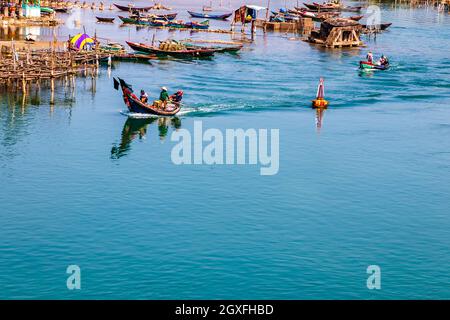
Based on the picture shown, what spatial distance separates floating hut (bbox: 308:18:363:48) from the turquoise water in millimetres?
34718

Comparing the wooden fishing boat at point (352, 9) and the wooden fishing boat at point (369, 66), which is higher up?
the wooden fishing boat at point (352, 9)

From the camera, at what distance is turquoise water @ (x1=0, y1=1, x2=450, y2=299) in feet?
120

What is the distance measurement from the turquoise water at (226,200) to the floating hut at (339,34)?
34.7 m

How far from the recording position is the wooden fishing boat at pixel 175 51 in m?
92.1

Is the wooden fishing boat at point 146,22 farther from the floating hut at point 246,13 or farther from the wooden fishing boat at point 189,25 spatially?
the floating hut at point 246,13

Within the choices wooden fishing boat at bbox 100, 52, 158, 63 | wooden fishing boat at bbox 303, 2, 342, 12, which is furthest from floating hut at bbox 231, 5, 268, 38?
wooden fishing boat at bbox 303, 2, 342, 12

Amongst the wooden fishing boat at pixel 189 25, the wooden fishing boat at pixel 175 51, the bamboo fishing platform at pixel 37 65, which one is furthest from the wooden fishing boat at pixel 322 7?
the bamboo fishing platform at pixel 37 65

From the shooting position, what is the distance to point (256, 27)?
136000 mm

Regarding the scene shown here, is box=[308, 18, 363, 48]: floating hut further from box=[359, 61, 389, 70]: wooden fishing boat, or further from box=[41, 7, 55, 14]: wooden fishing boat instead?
box=[41, 7, 55, 14]: wooden fishing boat

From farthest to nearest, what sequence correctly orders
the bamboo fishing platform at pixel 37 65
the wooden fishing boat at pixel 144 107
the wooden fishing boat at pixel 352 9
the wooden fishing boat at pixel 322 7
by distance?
1. the wooden fishing boat at pixel 352 9
2. the wooden fishing boat at pixel 322 7
3. the bamboo fishing platform at pixel 37 65
4. the wooden fishing boat at pixel 144 107

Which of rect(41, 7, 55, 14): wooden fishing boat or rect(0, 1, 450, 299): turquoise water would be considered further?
rect(41, 7, 55, 14): wooden fishing boat

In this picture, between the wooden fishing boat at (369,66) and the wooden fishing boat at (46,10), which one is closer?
the wooden fishing boat at (369,66)
